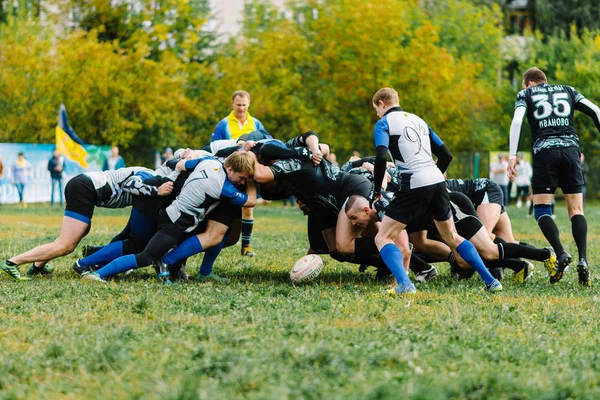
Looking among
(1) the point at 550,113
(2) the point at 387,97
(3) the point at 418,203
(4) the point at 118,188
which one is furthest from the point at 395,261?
(4) the point at 118,188

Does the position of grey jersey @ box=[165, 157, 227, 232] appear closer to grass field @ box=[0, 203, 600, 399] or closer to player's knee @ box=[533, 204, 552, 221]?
grass field @ box=[0, 203, 600, 399]

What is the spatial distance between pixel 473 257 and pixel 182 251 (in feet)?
9.28

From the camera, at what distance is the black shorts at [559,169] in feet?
28.3

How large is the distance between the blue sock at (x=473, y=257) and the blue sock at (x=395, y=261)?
0.58 metres

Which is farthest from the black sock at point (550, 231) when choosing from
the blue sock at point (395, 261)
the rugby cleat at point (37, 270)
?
the rugby cleat at point (37, 270)

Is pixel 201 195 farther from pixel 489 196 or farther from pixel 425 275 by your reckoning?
pixel 489 196

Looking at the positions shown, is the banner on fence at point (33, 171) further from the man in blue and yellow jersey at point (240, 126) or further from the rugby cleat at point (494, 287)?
the rugby cleat at point (494, 287)

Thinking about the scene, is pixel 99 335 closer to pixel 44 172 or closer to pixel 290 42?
pixel 44 172

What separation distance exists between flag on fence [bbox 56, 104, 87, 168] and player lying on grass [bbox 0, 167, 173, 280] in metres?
21.9

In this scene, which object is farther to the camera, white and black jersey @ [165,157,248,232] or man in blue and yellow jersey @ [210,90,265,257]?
man in blue and yellow jersey @ [210,90,265,257]

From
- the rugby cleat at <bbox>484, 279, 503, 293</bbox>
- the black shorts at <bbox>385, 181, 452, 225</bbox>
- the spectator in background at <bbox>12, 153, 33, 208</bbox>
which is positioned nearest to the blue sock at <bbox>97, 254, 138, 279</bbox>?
the black shorts at <bbox>385, 181, 452, 225</bbox>

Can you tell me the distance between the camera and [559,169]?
8680 millimetres

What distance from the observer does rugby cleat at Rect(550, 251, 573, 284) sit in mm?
8234

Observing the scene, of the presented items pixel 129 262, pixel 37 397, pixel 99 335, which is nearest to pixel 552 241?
pixel 129 262
